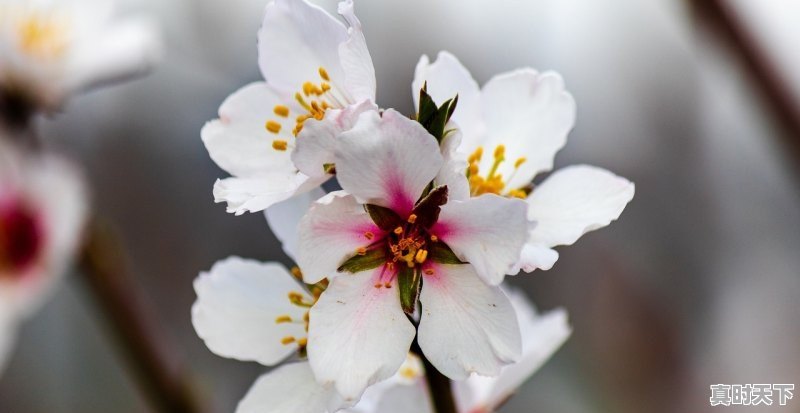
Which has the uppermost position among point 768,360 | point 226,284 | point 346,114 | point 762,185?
point 346,114

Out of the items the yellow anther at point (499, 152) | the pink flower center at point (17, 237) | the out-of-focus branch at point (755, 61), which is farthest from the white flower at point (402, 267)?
the pink flower center at point (17, 237)

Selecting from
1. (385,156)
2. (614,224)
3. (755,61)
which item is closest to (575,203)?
(385,156)

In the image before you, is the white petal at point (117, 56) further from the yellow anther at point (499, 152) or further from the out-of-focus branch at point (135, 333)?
the yellow anther at point (499, 152)

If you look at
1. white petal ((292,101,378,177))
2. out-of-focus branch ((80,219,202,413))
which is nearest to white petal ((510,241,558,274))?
white petal ((292,101,378,177))

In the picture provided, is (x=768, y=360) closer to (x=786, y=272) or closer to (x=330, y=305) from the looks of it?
(x=786, y=272)

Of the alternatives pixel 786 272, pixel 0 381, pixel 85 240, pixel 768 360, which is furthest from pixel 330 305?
pixel 0 381

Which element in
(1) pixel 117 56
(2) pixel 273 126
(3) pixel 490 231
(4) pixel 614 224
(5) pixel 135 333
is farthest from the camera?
(4) pixel 614 224

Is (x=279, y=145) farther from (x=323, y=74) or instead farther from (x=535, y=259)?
(x=535, y=259)
